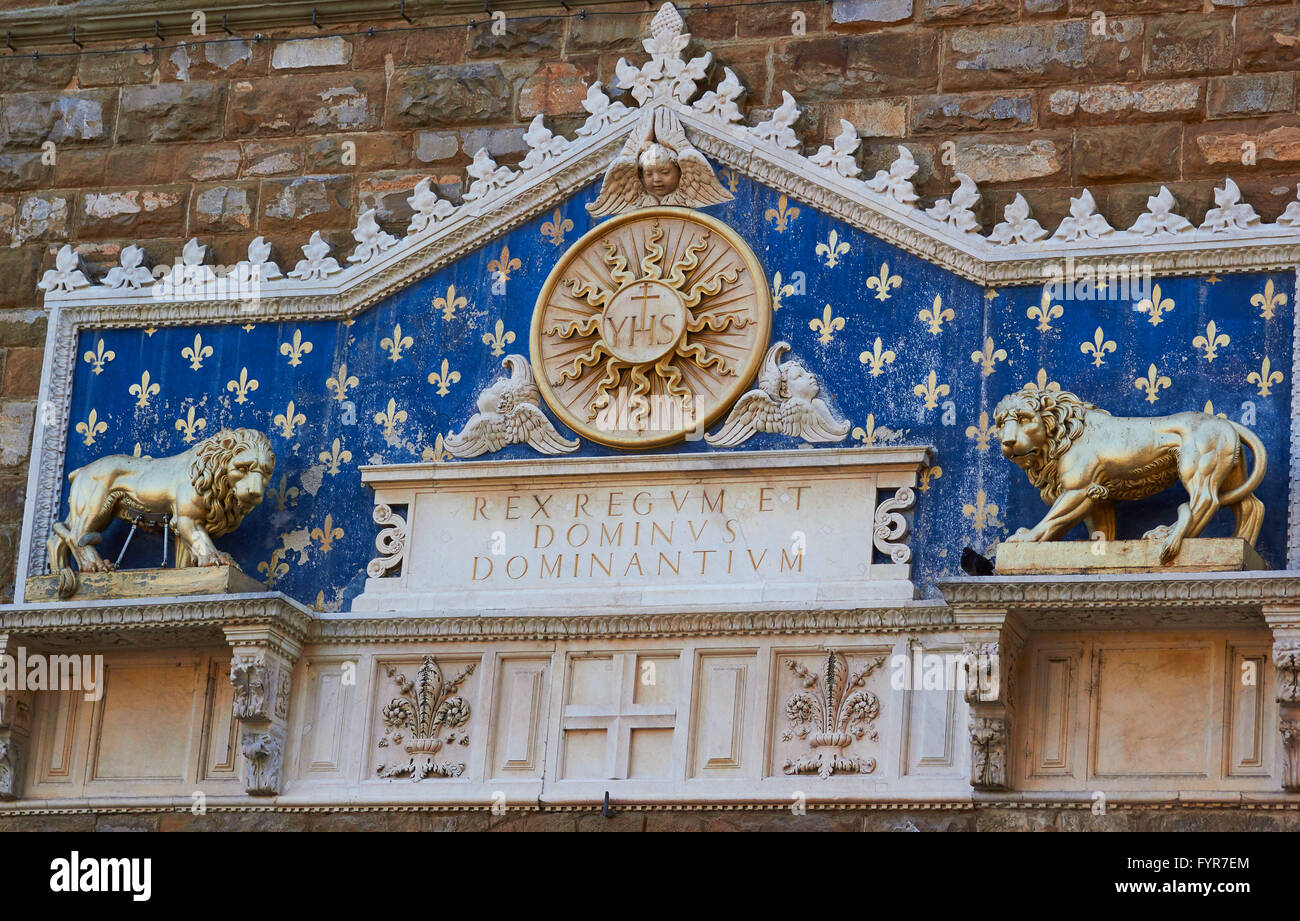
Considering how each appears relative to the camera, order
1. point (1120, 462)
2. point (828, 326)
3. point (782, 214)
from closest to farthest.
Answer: point (1120, 462) < point (828, 326) < point (782, 214)

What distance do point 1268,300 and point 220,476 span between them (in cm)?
422

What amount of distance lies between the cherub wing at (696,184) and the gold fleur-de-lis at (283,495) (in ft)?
6.48

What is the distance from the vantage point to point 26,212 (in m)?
12.9

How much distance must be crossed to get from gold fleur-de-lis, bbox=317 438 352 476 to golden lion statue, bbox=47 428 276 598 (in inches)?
8.3

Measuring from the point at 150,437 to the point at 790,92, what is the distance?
3.06 metres

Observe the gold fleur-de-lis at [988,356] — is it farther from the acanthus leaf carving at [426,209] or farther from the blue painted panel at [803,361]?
the acanthus leaf carving at [426,209]

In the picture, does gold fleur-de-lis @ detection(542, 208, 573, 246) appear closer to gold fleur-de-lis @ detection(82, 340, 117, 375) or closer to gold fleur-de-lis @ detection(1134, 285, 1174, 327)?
gold fleur-de-lis @ detection(82, 340, 117, 375)

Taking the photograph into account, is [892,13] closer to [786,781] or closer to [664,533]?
[664,533]

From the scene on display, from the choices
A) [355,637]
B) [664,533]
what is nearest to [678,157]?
[664,533]

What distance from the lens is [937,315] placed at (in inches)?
458

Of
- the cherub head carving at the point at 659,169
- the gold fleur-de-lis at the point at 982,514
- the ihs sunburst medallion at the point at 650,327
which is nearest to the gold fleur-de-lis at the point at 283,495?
the ihs sunburst medallion at the point at 650,327

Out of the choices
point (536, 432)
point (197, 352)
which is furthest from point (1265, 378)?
point (197, 352)

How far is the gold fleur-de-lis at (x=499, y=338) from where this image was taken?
476 inches

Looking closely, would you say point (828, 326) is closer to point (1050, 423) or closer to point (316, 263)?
point (1050, 423)
